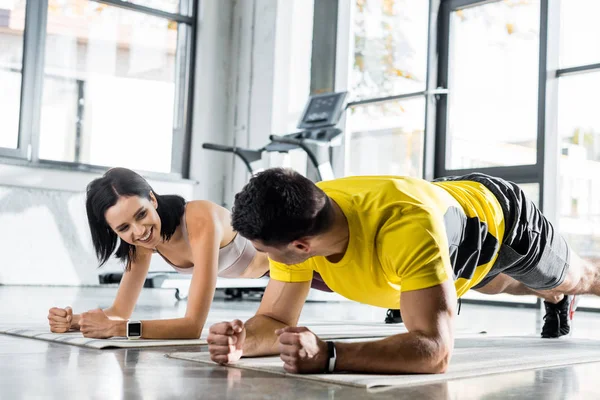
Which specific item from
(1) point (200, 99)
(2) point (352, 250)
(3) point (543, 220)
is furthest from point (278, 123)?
(2) point (352, 250)

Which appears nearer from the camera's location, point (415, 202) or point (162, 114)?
point (415, 202)

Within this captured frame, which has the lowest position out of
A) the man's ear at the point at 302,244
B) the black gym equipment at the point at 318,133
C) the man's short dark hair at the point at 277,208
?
the man's ear at the point at 302,244

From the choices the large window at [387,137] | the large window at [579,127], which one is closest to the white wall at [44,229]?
the large window at [387,137]

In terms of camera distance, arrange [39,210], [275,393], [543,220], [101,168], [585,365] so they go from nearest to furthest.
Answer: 1. [275,393]
2. [585,365]
3. [543,220]
4. [39,210]
5. [101,168]

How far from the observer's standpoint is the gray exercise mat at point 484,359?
158 centimetres

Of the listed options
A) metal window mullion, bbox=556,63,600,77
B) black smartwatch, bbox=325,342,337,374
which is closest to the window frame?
metal window mullion, bbox=556,63,600,77

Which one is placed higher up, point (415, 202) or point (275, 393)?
point (415, 202)

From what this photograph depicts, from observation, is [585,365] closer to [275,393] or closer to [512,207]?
Answer: [512,207]

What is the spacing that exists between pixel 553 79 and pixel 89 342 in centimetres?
403

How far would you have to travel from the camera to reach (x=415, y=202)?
65.0 inches

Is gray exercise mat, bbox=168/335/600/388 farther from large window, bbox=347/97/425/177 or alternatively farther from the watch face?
large window, bbox=347/97/425/177

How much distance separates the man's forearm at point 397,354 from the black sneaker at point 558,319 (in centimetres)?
135

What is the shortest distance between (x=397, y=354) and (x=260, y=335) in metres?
0.44

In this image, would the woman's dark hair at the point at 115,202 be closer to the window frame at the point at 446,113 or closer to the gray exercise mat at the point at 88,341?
the gray exercise mat at the point at 88,341
